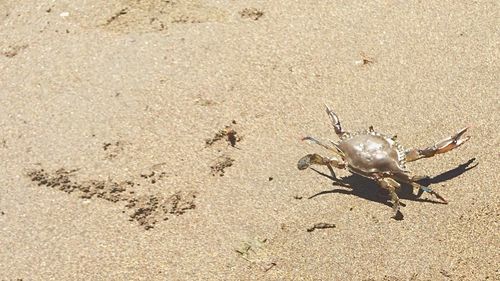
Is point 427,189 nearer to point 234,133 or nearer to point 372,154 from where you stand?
point 372,154

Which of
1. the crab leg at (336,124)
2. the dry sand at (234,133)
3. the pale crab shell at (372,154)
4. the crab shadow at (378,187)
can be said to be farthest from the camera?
the crab leg at (336,124)

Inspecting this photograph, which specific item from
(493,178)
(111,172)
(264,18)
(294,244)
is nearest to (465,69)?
(493,178)

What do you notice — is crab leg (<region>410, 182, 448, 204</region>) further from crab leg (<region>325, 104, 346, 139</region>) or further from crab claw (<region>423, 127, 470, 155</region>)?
crab leg (<region>325, 104, 346, 139</region>)

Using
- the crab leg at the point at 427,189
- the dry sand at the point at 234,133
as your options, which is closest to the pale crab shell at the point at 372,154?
the crab leg at the point at 427,189

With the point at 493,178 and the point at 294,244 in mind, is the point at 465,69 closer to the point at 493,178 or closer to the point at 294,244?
the point at 493,178

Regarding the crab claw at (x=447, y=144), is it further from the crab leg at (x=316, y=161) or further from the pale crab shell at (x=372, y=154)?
the crab leg at (x=316, y=161)

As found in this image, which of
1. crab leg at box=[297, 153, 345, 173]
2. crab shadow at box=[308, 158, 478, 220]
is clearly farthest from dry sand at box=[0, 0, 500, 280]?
crab leg at box=[297, 153, 345, 173]
